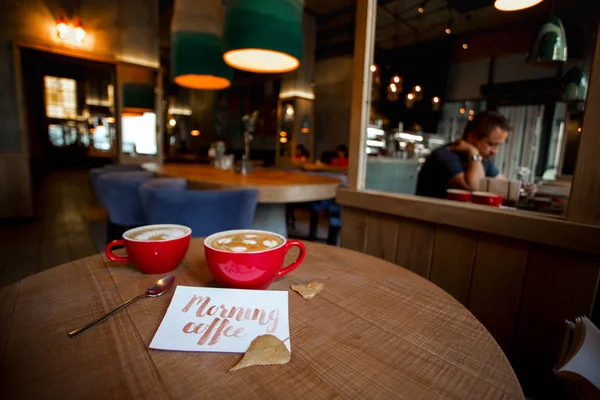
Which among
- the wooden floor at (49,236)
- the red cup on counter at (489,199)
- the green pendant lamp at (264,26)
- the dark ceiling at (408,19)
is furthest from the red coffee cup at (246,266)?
the dark ceiling at (408,19)

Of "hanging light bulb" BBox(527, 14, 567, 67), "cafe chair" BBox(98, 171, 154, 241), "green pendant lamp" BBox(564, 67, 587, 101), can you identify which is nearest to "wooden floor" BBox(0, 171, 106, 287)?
"cafe chair" BBox(98, 171, 154, 241)

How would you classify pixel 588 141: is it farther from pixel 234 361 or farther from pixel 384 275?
pixel 234 361

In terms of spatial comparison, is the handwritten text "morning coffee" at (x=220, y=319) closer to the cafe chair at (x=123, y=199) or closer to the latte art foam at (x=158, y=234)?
the latte art foam at (x=158, y=234)

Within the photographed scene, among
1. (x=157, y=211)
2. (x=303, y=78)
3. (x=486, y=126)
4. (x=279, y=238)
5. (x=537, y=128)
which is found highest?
(x=303, y=78)

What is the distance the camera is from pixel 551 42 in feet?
8.54

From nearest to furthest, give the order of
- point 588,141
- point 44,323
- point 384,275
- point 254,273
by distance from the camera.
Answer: point 44,323
point 254,273
point 384,275
point 588,141

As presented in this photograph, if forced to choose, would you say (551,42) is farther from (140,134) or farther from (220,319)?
(140,134)

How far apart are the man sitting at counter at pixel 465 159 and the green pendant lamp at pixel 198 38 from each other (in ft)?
7.91

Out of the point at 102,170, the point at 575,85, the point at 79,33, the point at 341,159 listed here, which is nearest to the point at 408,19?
the point at 341,159

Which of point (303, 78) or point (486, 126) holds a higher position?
point (303, 78)

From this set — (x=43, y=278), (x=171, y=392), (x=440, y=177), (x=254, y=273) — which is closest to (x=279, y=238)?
(x=254, y=273)

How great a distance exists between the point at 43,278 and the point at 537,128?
29.5ft

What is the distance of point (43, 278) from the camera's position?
69 cm

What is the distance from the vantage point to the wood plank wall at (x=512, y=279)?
994 millimetres
